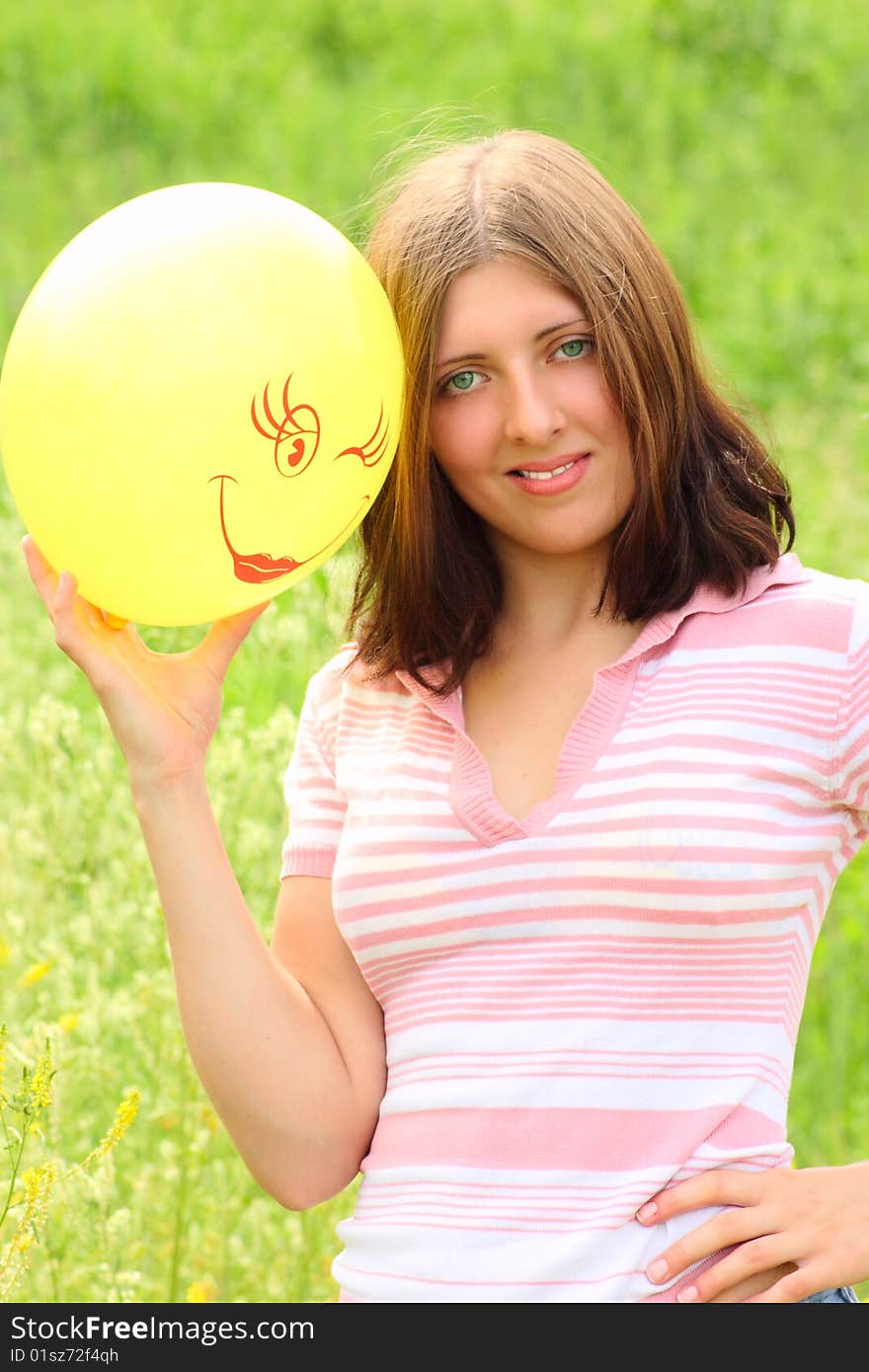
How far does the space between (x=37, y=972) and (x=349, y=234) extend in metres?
1.09

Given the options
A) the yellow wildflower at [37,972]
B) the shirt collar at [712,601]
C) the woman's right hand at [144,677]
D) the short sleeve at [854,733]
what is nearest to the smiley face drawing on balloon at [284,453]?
the woman's right hand at [144,677]

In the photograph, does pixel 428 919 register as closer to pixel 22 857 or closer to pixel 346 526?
pixel 346 526

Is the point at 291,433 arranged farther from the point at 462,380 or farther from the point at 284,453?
the point at 462,380

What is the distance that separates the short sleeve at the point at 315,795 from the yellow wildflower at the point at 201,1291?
0.77m

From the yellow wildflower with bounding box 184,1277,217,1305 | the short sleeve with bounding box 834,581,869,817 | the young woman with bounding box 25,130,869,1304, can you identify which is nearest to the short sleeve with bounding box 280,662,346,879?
the young woman with bounding box 25,130,869,1304

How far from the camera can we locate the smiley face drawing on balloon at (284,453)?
5.06 ft

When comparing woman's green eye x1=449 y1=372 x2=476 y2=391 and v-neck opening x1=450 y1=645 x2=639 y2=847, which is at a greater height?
woman's green eye x1=449 y1=372 x2=476 y2=391

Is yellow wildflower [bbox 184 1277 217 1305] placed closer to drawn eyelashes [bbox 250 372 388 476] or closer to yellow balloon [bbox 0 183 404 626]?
yellow balloon [bbox 0 183 404 626]

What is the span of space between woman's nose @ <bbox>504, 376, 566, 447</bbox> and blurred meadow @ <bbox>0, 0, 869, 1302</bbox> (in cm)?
36

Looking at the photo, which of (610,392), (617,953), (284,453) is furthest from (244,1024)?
(610,392)

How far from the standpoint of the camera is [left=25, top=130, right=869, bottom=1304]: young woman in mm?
1633

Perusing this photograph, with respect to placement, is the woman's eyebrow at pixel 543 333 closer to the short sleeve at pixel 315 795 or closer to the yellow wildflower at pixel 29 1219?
the short sleeve at pixel 315 795

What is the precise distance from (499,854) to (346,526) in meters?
0.36
